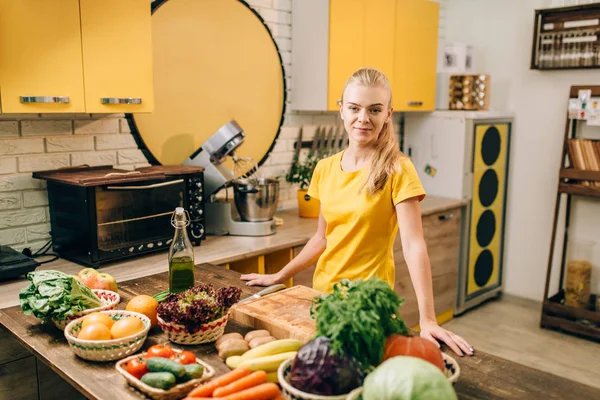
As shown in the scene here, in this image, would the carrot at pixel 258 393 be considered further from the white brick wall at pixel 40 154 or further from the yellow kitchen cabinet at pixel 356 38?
the yellow kitchen cabinet at pixel 356 38

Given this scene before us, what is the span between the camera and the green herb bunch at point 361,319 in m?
1.09

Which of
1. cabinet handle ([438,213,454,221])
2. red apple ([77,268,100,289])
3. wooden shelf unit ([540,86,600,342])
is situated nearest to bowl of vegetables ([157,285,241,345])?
red apple ([77,268,100,289])

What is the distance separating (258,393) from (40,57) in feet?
5.38

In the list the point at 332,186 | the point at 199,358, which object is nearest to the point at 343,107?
the point at 332,186

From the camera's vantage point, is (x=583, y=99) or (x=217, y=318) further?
(x=583, y=99)

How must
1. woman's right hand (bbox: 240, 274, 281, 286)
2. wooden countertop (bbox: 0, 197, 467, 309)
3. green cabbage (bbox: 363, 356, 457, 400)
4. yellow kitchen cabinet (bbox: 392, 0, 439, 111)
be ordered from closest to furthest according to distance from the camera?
green cabbage (bbox: 363, 356, 457, 400) → woman's right hand (bbox: 240, 274, 281, 286) → wooden countertop (bbox: 0, 197, 467, 309) → yellow kitchen cabinet (bbox: 392, 0, 439, 111)

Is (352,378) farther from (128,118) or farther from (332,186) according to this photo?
(128,118)

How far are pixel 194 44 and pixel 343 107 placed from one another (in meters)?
1.59

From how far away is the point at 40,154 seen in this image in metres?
2.56

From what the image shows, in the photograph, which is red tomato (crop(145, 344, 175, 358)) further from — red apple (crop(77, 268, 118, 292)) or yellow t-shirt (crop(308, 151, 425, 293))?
yellow t-shirt (crop(308, 151, 425, 293))

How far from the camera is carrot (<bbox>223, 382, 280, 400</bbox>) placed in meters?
1.15

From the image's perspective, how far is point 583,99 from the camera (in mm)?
3869

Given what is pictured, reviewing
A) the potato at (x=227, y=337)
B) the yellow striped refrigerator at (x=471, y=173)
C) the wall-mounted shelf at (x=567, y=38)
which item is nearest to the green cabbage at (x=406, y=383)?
the potato at (x=227, y=337)

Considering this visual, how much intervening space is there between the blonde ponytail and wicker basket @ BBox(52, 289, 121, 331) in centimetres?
87
